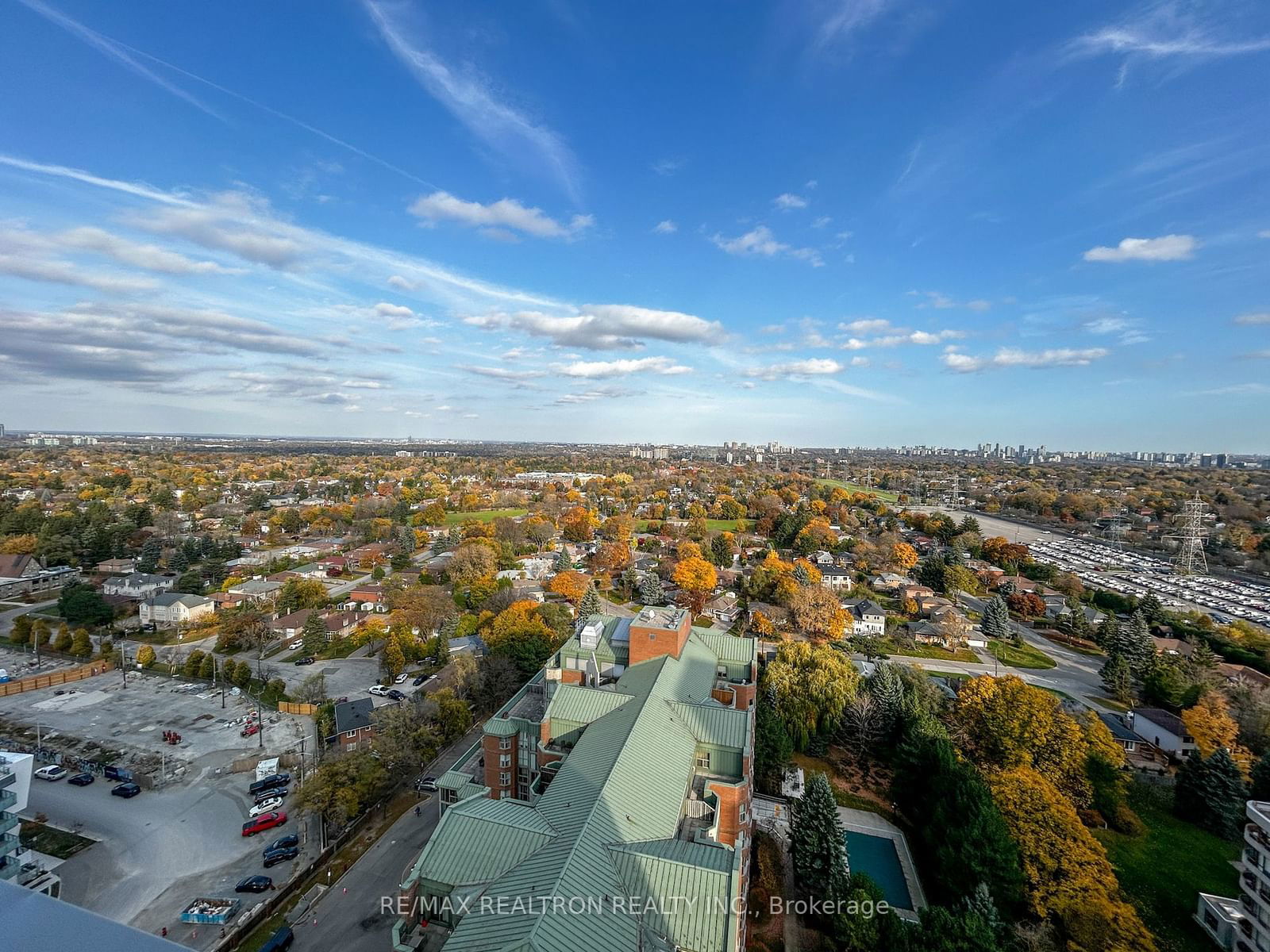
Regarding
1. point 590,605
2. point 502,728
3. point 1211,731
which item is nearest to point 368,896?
point 502,728

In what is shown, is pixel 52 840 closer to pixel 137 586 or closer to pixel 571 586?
pixel 571 586

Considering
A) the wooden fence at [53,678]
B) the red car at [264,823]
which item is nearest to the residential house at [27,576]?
the wooden fence at [53,678]

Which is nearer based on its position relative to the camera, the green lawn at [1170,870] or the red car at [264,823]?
the green lawn at [1170,870]

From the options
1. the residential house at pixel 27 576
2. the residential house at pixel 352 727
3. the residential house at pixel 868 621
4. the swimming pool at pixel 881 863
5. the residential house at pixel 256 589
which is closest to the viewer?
the swimming pool at pixel 881 863

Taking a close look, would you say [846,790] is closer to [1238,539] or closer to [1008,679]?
[1008,679]

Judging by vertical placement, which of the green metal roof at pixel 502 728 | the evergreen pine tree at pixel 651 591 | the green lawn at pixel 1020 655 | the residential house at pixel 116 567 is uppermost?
the green metal roof at pixel 502 728

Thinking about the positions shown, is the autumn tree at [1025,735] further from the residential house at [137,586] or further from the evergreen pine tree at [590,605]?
the residential house at [137,586]
